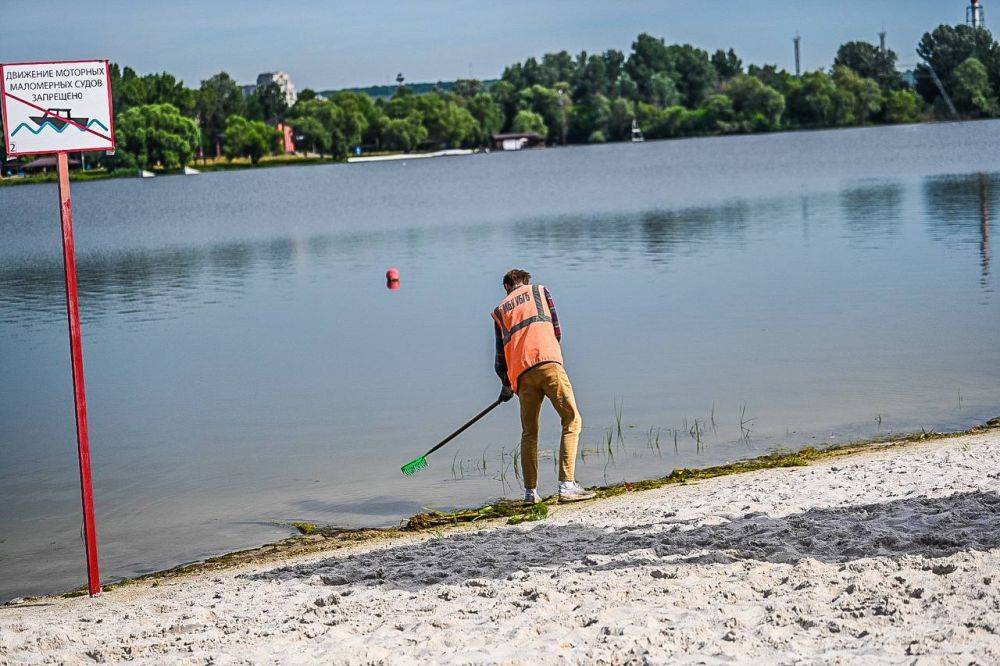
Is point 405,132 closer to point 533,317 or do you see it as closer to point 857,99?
point 857,99

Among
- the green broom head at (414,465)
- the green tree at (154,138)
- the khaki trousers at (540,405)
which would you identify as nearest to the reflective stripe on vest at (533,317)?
the khaki trousers at (540,405)

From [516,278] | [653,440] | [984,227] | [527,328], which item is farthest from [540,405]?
[984,227]

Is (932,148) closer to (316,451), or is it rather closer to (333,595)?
(316,451)

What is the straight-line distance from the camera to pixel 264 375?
787 inches

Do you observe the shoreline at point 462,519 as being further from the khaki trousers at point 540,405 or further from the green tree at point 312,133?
the green tree at point 312,133

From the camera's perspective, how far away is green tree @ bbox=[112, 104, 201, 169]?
14688 centimetres

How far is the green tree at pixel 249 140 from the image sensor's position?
17075cm

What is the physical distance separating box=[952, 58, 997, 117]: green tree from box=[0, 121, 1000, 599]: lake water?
152m

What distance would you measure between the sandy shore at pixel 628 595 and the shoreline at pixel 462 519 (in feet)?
1.42

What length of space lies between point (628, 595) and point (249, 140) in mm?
169796

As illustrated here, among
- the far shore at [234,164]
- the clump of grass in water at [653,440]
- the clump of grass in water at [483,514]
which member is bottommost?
the clump of grass in water at [653,440]

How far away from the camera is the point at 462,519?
11.0m

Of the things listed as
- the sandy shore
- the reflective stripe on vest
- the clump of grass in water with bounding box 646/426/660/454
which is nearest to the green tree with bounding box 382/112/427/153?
the clump of grass in water with bounding box 646/426/660/454

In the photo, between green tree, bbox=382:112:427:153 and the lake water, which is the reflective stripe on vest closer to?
the lake water
